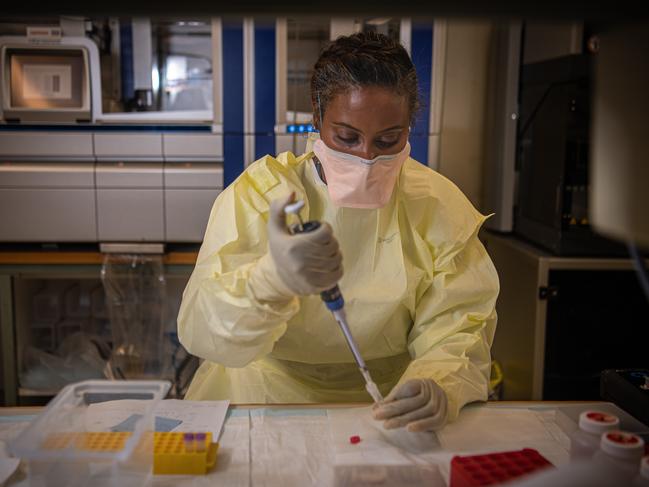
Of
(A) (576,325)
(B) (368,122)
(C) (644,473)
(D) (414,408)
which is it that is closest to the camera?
(C) (644,473)

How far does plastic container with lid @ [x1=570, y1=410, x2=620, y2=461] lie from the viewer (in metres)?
0.77

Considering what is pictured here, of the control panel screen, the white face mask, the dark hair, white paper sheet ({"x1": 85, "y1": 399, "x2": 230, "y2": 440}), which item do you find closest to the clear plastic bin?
white paper sheet ({"x1": 85, "y1": 399, "x2": 230, "y2": 440})

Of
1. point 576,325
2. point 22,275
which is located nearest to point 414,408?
point 576,325

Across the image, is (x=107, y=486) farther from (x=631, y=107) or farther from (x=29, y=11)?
(x=631, y=107)

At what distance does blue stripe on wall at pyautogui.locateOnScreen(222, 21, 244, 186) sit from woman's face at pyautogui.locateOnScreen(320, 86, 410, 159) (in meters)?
1.31

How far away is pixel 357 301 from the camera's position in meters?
1.18

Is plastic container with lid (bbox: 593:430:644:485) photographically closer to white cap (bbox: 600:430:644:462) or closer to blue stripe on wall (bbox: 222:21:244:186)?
white cap (bbox: 600:430:644:462)

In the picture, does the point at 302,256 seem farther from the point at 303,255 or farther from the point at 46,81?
the point at 46,81

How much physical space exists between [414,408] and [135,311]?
5.37 feet

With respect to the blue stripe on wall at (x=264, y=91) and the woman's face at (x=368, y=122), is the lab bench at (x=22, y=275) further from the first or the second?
the woman's face at (x=368, y=122)

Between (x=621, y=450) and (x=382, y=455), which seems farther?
(x=382, y=455)

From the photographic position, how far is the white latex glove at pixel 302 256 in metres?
0.86

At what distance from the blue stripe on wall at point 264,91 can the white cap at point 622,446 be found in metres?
1.87

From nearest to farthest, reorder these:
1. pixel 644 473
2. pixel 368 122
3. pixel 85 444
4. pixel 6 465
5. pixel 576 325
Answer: pixel 644 473 → pixel 85 444 → pixel 6 465 → pixel 368 122 → pixel 576 325
